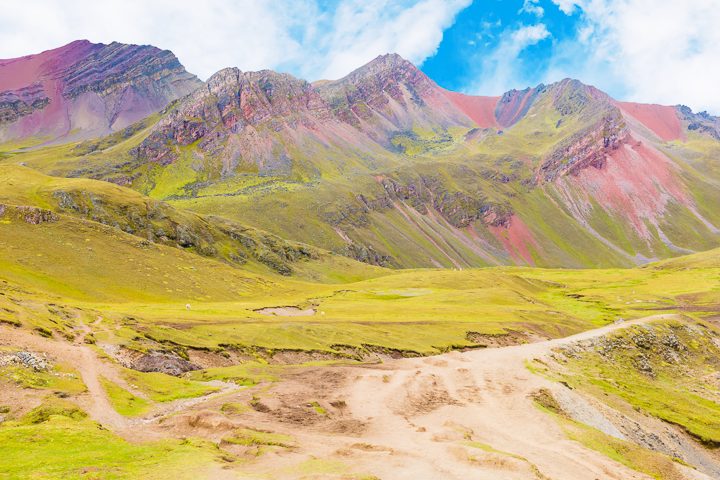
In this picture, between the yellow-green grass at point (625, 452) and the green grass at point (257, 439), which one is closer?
the green grass at point (257, 439)

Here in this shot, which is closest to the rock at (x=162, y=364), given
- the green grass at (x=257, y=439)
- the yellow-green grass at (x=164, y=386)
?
the yellow-green grass at (x=164, y=386)

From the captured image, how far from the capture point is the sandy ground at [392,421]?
3084 centimetres

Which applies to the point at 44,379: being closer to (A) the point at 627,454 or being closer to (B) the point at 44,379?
(B) the point at 44,379

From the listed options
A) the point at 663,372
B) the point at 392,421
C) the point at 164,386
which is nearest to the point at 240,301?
the point at 164,386

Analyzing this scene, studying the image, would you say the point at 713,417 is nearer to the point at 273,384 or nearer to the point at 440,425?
the point at 440,425

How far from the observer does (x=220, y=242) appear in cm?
19000

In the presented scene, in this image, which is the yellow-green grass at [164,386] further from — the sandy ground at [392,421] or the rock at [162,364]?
the rock at [162,364]

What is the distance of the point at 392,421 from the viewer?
4322cm

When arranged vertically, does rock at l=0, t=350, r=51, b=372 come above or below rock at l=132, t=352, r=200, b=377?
above

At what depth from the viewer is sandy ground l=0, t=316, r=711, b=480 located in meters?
30.8

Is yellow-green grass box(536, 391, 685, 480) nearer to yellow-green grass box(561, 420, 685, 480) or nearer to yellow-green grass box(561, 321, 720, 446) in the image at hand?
yellow-green grass box(561, 420, 685, 480)

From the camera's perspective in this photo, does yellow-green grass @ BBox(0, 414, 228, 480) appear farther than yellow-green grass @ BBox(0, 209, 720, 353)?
No

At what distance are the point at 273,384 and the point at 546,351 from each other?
4840 centimetres

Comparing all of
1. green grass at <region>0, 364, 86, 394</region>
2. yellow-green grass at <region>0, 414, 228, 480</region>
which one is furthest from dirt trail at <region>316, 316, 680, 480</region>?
green grass at <region>0, 364, 86, 394</region>
